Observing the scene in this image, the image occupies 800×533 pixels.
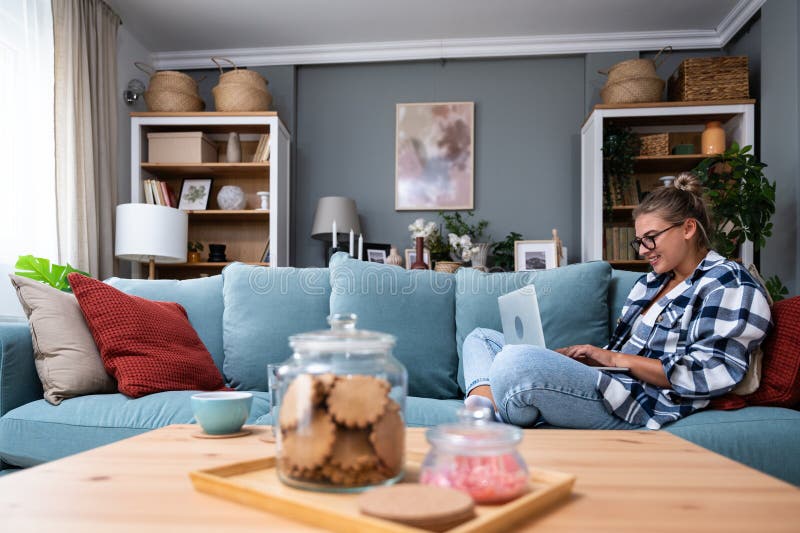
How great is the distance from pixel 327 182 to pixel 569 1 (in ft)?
6.81

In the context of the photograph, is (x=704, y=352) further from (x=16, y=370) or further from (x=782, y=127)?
(x=782, y=127)

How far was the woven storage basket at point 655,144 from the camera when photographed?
3.88 meters

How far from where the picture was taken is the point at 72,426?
1.63 m

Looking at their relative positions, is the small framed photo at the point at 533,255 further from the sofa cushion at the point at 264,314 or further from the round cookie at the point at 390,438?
the round cookie at the point at 390,438

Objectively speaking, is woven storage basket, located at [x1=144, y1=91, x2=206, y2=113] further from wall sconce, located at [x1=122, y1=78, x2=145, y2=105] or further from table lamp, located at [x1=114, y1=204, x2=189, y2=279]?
table lamp, located at [x1=114, y1=204, x2=189, y2=279]

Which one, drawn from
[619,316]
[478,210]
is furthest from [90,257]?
[619,316]

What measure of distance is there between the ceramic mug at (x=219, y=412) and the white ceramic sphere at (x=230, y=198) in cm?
338

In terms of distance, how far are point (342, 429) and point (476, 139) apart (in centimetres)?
405

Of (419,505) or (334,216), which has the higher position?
(334,216)

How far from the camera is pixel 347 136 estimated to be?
4.55 meters

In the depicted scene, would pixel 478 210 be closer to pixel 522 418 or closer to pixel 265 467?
pixel 522 418

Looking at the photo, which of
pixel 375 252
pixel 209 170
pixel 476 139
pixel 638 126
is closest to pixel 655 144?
pixel 638 126

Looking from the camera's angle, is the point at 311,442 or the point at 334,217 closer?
the point at 311,442

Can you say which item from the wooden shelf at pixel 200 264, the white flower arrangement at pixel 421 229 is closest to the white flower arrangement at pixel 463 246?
the white flower arrangement at pixel 421 229
